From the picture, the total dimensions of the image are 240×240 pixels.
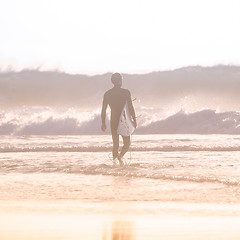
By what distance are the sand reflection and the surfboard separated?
5.55m

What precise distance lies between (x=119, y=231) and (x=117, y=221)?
389mm

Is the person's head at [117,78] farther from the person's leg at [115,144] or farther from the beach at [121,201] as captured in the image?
the beach at [121,201]

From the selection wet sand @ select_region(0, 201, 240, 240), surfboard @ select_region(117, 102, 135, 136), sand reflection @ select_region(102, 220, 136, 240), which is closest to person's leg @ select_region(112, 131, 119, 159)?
surfboard @ select_region(117, 102, 135, 136)

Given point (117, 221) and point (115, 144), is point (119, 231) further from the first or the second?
point (115, 144)

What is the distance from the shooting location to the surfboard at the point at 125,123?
9883mm

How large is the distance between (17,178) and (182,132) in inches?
910

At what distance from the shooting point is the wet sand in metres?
3.88

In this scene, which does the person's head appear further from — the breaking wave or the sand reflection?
the breaking wave

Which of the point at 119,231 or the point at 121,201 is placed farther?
the point at 121,201

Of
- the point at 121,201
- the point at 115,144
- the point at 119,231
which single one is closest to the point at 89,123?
the point at 115,144

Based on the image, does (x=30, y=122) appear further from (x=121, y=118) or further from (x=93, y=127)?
(x=121, y=118)

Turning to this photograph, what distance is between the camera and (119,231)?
3.99 meters

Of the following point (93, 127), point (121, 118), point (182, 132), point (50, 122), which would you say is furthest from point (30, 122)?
point (121, 118)

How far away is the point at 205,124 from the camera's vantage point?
30.1m
